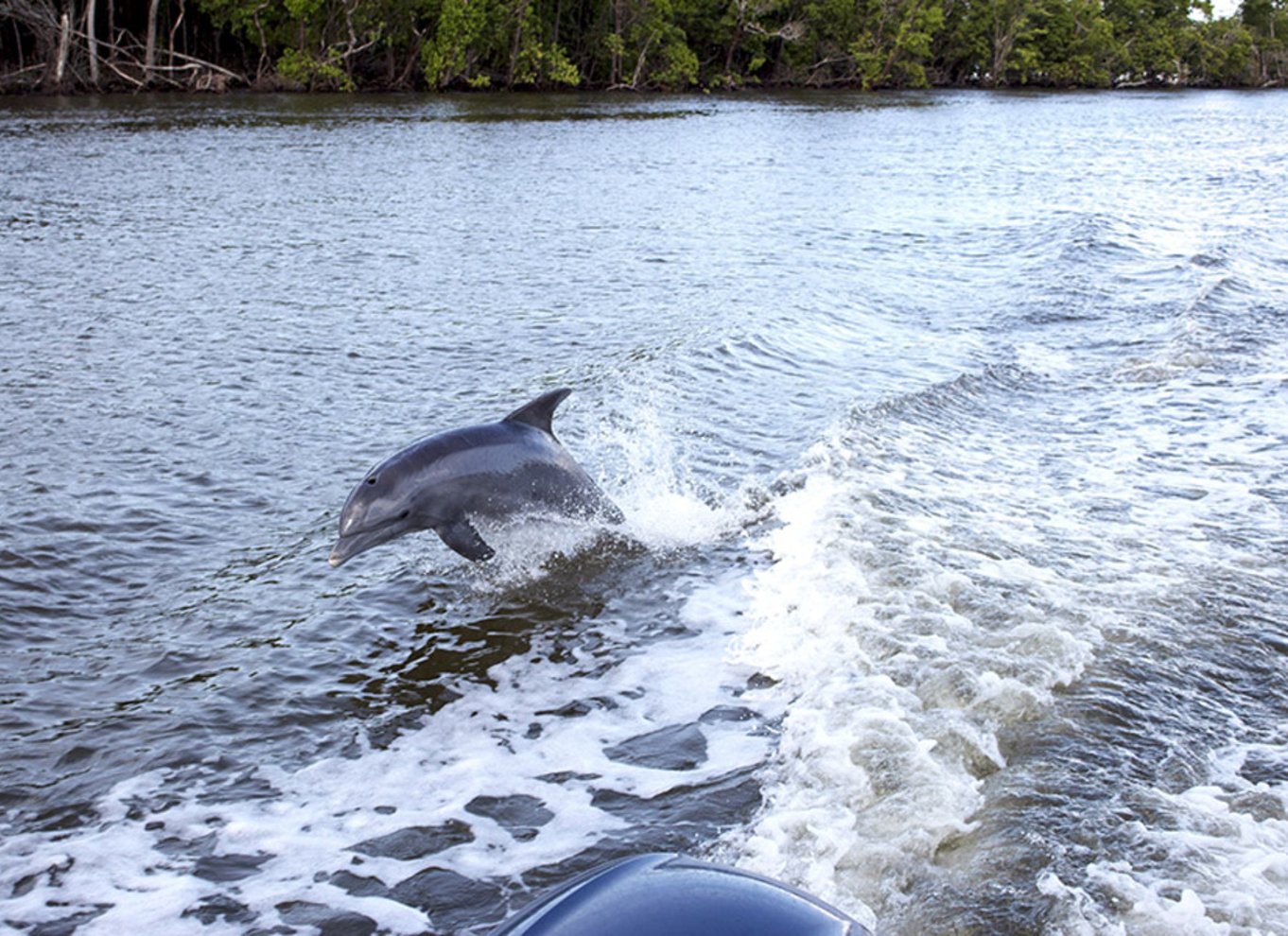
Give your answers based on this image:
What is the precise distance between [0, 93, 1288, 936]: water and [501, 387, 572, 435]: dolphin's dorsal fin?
0.63 metres

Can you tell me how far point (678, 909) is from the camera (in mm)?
2014

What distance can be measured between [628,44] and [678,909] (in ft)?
216

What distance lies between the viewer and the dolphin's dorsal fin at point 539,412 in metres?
6.97

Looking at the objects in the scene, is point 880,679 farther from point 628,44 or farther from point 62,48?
point 628,44

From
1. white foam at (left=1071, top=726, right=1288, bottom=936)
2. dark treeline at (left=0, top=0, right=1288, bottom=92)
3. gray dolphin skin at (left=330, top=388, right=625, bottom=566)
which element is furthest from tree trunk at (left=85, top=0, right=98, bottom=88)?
white foam at (left=1071, top=726, right=1288, bottom=936)

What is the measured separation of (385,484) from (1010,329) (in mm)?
8581

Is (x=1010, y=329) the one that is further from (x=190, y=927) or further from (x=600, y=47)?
(x=600, y=47)

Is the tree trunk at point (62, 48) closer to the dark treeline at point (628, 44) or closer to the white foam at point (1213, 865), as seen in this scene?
the dark treeline at point (628, 44)

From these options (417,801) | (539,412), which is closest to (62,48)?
(539,412)

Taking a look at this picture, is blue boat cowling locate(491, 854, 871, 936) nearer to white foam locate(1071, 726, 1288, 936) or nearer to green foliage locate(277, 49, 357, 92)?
white foam locate(1071, 726, 1288, 936)

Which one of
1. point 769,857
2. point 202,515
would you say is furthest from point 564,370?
point 769,857

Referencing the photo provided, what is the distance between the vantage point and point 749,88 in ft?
230

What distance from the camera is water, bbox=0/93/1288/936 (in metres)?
4.38

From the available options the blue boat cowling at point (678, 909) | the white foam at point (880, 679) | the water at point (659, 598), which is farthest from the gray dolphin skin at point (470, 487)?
the blue boat cowling at point (678, 909)
